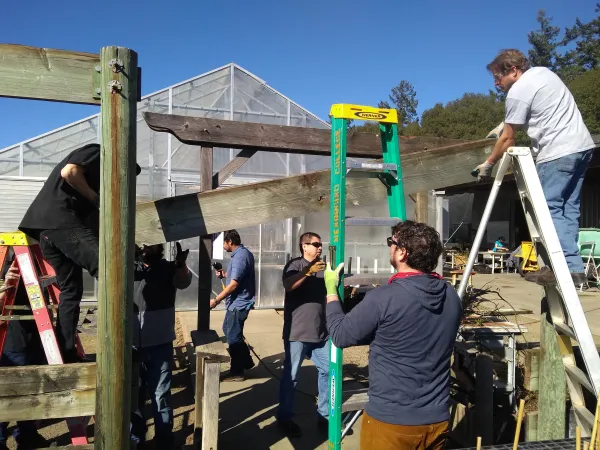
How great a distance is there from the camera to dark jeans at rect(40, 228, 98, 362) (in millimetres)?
2656

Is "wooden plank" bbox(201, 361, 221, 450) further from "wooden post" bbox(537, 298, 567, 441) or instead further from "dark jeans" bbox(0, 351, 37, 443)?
"wooden post" bbox(537, 298, 567, 441)

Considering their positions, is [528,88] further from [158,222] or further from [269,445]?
[269,445]

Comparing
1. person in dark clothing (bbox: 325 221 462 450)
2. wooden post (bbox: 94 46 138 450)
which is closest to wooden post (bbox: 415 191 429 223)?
person in dark clothing (bbox: 325 221 462 450)

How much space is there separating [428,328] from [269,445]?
101 inches

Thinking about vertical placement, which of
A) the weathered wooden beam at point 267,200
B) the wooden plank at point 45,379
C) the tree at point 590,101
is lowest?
the wooden plank at point 45,379

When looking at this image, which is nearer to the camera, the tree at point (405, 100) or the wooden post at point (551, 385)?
the wooden post at point (551, 385)

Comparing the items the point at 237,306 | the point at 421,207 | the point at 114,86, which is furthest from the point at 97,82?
the point at 237,306

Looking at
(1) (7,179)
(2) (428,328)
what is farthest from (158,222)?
(1) (7,179)

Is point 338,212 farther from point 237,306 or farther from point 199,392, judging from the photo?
point 237,306

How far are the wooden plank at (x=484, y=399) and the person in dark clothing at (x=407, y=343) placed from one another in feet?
5.36

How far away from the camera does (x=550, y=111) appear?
266 centimetres

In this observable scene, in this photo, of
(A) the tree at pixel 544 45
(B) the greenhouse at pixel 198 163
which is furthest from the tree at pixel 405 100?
(B) the greenhouse at pixel 198 163

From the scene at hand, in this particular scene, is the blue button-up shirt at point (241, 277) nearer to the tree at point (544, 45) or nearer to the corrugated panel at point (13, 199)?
the corrugated panel at point (13, 199)

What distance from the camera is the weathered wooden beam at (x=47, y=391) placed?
6.82 ft
